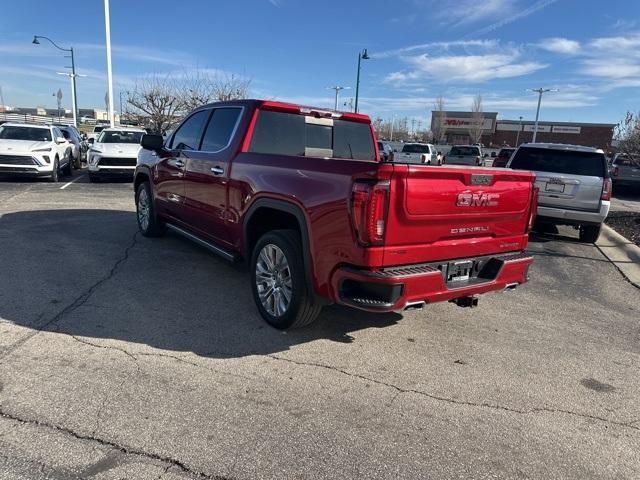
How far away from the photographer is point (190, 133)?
5.97 m

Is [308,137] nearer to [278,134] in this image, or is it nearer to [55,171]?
[278,134]

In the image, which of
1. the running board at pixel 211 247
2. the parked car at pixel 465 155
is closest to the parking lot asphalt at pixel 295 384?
the running board at pixel 211 247

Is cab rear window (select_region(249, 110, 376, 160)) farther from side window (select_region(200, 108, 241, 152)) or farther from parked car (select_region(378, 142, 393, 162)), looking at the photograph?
parked car (select_region(378, 142, 393, 162))

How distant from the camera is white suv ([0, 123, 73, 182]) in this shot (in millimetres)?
13289

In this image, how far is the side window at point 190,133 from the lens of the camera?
5715 mm

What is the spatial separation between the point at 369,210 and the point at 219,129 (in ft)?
8.88

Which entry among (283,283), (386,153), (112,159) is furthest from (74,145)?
(283,283)

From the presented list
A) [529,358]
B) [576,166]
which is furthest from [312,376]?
[576,166]

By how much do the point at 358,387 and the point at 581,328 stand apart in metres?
2.69

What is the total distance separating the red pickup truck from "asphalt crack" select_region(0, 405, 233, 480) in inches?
56.3

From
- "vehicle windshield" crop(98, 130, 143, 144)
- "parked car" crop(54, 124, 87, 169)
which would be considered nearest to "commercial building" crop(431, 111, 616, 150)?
"parked car" crop(54, 124, 87, 169)

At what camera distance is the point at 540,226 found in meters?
10.2

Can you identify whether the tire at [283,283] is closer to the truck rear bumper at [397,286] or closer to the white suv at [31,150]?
the truck rear bumper at [397,286]

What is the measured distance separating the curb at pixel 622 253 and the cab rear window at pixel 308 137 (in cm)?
411
